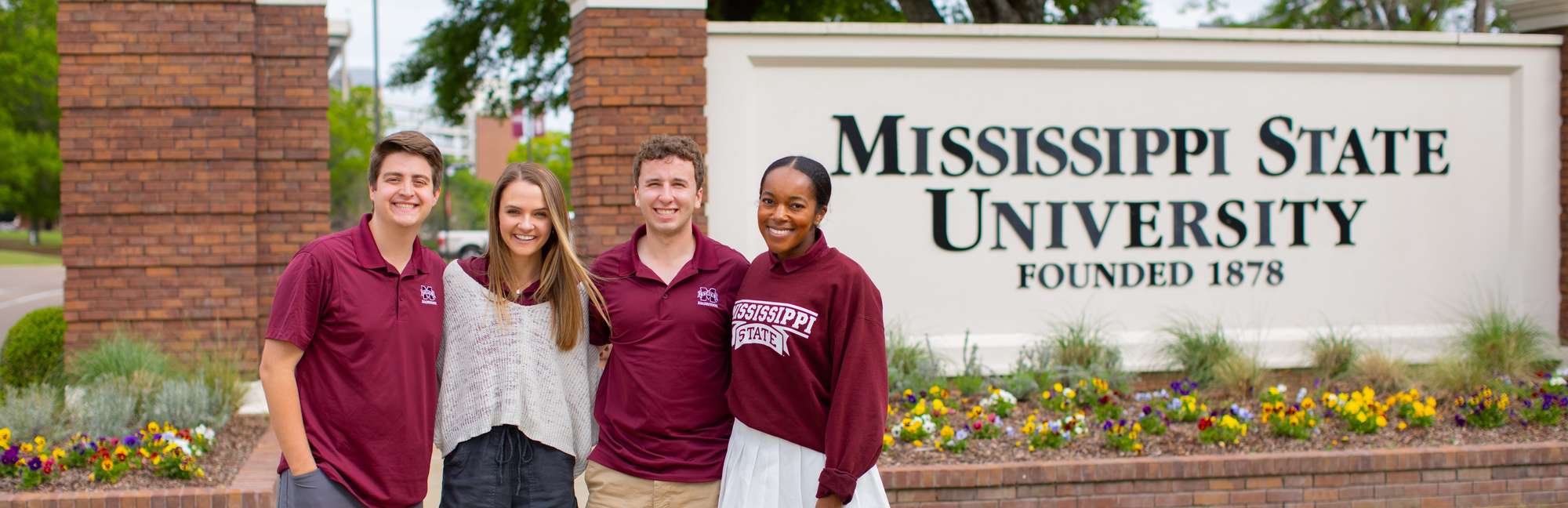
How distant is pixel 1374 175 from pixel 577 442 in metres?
6.52

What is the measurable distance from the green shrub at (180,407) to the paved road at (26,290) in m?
12.3

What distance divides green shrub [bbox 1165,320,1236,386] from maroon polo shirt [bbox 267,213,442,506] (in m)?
5.39

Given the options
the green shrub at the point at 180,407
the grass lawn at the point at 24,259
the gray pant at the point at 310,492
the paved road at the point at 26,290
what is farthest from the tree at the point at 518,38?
the grass lawn at the point at 24,259

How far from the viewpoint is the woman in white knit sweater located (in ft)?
10.3

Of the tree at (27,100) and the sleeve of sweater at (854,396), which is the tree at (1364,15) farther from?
the tree at (27,100)

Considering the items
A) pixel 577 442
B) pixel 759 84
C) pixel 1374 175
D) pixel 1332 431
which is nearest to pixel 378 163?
pixel 577 442

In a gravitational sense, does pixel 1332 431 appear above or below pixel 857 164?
below

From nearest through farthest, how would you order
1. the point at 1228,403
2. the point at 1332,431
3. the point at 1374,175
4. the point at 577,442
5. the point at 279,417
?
the point at 279,417 < the point at 577,442 < the point at 1332,431 < the point at 1228,403 < the point at 1374,175

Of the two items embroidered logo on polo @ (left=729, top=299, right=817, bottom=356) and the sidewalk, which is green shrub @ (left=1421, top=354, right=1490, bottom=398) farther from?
embroidered logo on polo @ (left=729, top=299, right=817, bottom=356)

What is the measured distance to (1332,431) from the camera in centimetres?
622

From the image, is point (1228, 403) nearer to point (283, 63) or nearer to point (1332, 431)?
point (1332, 431)

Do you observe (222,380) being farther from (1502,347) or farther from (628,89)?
(1502,347)

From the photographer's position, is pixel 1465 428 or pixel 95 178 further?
pixel 95 178

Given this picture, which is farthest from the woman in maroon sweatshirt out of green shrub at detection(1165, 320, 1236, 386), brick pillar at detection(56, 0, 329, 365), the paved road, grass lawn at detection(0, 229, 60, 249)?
grass lawn at detection(0, 229, 60, 249)
